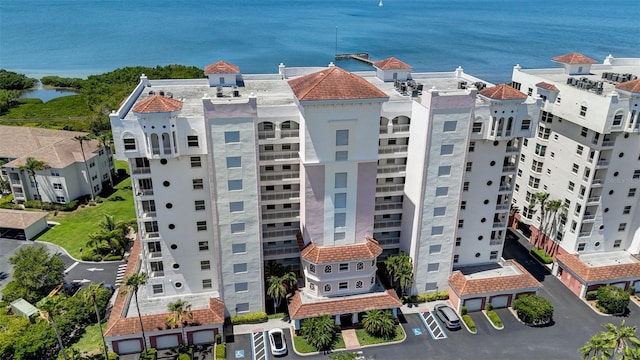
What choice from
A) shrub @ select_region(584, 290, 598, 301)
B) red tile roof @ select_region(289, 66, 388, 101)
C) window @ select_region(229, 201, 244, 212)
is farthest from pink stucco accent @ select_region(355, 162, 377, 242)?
shrub @ select_region(584, 290, 598, 301)

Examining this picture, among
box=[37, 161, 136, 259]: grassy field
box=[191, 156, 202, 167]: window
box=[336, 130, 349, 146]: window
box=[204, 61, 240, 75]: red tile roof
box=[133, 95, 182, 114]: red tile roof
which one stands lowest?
box=[37, 161, 136, 259]: grassy field

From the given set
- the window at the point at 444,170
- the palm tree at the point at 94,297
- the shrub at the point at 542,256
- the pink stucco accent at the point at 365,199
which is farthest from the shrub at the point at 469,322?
the palm tree at the point at 94,297

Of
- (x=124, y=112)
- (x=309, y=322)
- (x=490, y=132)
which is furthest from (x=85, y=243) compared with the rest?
(x=490, y=132)

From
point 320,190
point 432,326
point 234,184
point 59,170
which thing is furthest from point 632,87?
point 59,170

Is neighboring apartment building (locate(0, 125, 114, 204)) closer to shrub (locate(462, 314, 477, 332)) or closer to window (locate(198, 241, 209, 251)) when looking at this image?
window (locate(198, 241, 209, 251))

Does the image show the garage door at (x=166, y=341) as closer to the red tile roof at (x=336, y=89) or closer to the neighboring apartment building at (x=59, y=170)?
the red tile roof at (x=336, y=89)

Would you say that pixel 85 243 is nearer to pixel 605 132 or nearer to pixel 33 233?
pixel 33 233

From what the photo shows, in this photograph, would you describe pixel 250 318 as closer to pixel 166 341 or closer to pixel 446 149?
pixel 166 341
